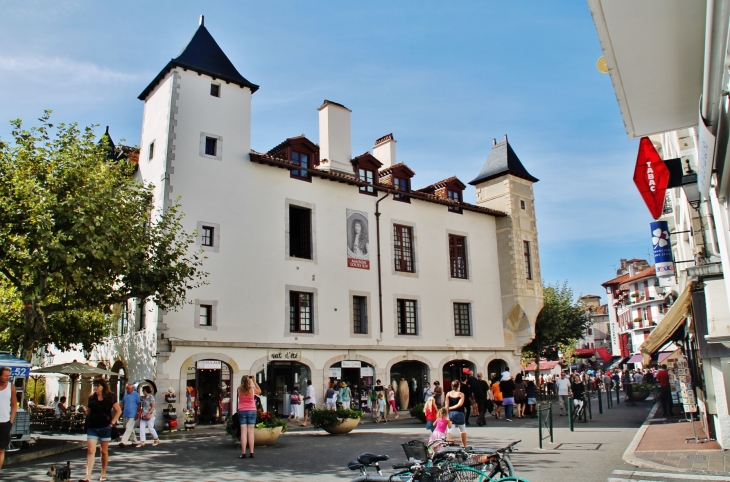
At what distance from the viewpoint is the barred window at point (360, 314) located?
2619 centimetres

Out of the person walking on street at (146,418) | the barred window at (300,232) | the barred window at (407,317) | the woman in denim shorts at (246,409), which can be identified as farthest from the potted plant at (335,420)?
the barred window at (407,317)

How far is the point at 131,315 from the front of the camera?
23062 mm

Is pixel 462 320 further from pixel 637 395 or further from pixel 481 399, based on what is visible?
pixel 481 399

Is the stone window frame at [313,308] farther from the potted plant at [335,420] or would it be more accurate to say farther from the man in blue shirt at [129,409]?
the man in blue shirt at [129,409]

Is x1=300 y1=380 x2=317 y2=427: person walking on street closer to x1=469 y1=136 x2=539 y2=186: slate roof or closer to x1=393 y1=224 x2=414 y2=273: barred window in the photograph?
x1=393 y1=224 x2=414 y2=273: barred window

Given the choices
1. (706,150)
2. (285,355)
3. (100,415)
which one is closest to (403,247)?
(285,355)

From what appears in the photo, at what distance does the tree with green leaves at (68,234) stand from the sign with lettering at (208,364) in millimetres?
3992

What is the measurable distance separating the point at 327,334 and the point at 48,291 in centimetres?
1134

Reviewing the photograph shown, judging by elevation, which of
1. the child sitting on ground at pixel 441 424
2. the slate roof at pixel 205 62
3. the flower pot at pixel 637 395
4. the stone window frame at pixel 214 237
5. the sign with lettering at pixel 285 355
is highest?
the slate roof at pixel 205 62

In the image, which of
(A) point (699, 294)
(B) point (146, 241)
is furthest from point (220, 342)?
(A) point (699, 294)

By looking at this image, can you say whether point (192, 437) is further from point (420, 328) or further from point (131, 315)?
point (420, 328)

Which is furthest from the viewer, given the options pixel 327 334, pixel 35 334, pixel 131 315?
pixel 327 334

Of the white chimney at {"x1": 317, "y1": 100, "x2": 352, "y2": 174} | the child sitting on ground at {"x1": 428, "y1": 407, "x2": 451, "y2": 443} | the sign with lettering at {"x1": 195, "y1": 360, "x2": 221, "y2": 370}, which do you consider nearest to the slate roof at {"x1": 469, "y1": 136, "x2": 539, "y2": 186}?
the white chimney at {"x1": 317, "y1": 100, "x2": 352, "y2": 174}

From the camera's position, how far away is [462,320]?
29875 mm
